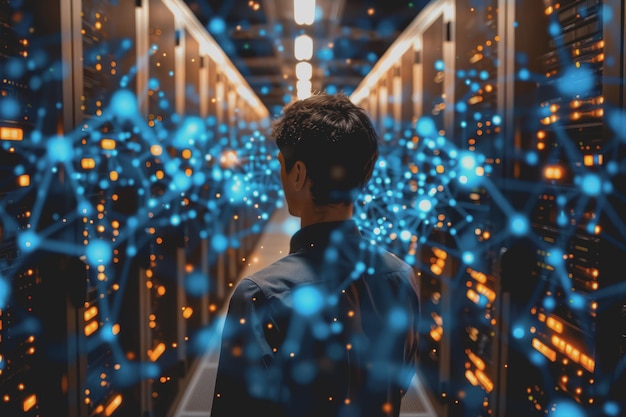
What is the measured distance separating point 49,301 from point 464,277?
202 cm

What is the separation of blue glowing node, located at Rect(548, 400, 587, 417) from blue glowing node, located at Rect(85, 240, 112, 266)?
183cm

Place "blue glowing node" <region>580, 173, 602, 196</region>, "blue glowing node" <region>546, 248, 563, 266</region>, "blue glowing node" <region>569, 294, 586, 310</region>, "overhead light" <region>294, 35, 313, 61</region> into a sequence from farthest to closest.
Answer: "overhead light" <region>294, 35, 313, 61</region>, "blue glowing node" <region>546, 248, 563, 266</region>, "blue glowing node" <region>569, 294, 586, 310</region>, "blue glowing node" <region>580, 173, 602, 196</region>

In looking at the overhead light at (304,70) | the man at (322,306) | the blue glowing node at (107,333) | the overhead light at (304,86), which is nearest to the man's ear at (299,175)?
the man at (322,306)

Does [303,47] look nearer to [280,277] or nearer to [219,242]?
[219,242]

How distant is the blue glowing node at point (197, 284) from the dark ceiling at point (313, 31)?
6.90 ft

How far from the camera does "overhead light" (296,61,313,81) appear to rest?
697cm

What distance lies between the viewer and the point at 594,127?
5.41 ft

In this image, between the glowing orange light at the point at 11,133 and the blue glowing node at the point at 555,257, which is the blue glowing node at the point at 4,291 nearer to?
the glowing orange light at the point at 11,133

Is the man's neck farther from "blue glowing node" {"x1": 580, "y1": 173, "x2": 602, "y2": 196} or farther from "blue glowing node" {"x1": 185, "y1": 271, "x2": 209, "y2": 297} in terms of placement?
"blue glowing node" {"x1": 185, "y1": 271, "x2": 209, "y2": 297}

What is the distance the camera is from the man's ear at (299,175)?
3.63 feet

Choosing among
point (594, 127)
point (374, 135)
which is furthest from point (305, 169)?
point (594, 127)

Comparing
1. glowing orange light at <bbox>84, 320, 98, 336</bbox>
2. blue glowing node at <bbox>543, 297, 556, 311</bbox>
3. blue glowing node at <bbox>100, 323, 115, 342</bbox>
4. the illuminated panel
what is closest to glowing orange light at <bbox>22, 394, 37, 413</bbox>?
glowing orange light at <bbox>84, 320, 98, 336</bbox>

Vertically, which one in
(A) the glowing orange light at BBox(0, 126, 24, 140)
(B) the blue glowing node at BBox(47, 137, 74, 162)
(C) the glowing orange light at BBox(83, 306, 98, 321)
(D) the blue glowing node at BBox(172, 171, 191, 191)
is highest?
(A) the glowing orange light at BBox(0, 126, 24, 140)

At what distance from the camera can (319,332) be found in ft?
3.22
